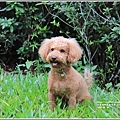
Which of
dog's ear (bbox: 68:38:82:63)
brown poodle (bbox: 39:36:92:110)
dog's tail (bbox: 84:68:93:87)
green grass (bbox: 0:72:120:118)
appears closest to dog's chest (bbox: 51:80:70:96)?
brown poodle (bbox: 39:36:92:110)

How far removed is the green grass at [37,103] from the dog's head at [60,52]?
600 mm

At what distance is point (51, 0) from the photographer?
5961 millimetres

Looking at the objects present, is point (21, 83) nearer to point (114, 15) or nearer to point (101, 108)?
point (101, 108)

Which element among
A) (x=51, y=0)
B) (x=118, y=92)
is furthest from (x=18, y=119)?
(x=51, y=0)

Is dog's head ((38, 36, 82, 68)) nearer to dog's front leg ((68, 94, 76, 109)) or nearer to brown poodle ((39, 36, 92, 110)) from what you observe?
brown poodle ((39, 36, 92, 110))

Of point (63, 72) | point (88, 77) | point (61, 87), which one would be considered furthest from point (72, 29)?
point (61, 87)

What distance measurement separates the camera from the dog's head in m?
4.06

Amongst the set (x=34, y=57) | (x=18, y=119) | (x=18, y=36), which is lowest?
(x=18, y=119)

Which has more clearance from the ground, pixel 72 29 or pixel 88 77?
pixel 72 29

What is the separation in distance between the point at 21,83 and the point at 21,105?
89cm

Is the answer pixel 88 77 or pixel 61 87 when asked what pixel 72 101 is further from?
pixel 88 77

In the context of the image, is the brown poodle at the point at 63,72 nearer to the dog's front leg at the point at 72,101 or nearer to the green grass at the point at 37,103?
the dog's front leg at the point at 72,101

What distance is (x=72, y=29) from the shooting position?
6.54 metres

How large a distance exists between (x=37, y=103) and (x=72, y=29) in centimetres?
237
